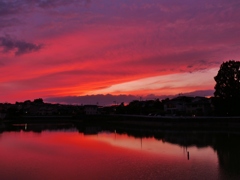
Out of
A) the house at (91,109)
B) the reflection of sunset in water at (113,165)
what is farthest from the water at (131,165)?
the house at (91,109)

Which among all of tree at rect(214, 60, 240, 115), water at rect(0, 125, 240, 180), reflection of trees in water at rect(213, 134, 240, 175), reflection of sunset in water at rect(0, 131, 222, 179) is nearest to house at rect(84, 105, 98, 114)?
tree at rect(214, 60, 240, 115)

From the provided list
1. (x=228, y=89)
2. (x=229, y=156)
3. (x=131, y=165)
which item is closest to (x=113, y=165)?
(x=131, y=165)

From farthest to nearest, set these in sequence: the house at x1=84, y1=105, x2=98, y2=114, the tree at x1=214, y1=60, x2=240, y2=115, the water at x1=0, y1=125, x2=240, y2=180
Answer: the house at x1=84, y1=105, x2=98, y2=114
the tree at x1=214, y1=60, x2=240, y2=115
the water at x1=0, y1=125, x2=240, y2=180

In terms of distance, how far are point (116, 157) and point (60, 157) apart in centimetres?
400

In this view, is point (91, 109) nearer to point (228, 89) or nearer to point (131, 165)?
point (228, 89)

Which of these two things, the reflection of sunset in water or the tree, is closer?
the reflection of sunset in water

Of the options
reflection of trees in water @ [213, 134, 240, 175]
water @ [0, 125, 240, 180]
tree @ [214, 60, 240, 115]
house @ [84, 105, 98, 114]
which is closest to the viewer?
water @ [0, 125, 240, 180]

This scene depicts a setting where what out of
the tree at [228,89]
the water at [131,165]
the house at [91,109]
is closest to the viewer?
the water at [131,165]

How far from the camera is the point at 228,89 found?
4059 cm

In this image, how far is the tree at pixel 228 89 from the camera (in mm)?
40031

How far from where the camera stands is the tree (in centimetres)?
4003

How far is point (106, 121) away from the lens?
7394 cm

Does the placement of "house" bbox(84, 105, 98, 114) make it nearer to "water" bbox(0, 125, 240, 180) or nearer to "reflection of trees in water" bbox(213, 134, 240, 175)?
"reflection of trees in water" bbox(213, 134, 240, 175)

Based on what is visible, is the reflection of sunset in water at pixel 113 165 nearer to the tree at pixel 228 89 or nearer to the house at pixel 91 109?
the tree at pixel 228 89
